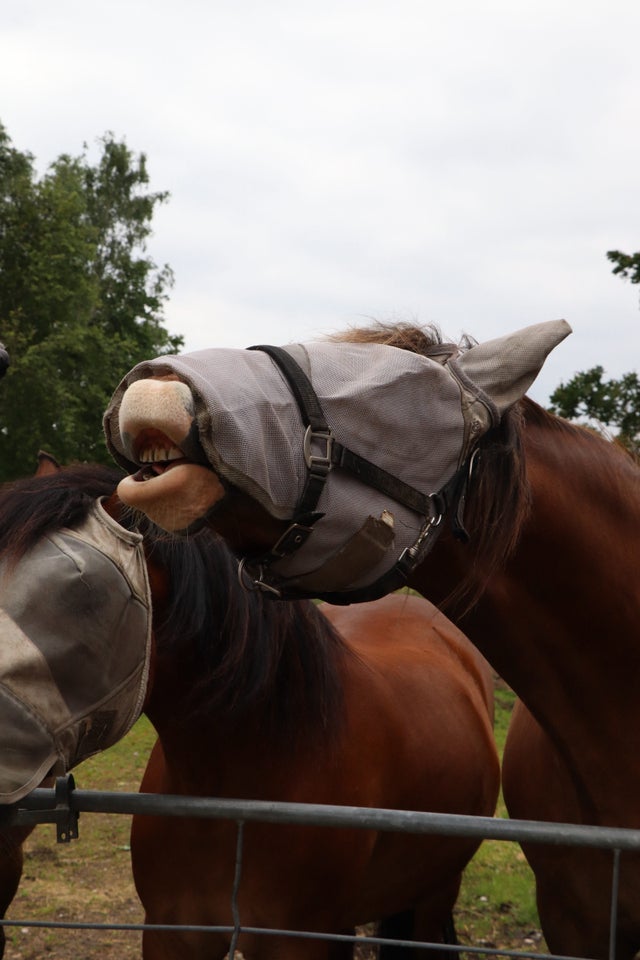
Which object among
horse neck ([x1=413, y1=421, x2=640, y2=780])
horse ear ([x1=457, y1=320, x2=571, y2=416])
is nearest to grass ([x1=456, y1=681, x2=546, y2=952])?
horse neck ([x1=413, y1=421, x2=640, y2=780])

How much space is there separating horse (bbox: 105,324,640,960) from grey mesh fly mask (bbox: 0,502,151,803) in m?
0.41

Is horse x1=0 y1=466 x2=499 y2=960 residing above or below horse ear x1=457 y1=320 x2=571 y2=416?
below

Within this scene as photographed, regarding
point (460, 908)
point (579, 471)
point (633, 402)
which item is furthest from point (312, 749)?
point (633, 402)

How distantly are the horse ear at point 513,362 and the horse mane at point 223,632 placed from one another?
794 millimetres

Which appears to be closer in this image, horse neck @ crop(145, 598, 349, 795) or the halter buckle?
the halter buckle

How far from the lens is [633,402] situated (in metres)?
10.3

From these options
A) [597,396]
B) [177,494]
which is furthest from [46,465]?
[597,396]

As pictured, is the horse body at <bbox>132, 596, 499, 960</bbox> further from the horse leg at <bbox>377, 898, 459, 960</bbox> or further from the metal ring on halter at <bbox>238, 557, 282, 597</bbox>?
the metal ring on halter at <bbox>238, 557, 282, 597</bbox>

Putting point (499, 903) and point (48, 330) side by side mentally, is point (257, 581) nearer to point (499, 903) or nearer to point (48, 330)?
point (499, 903)

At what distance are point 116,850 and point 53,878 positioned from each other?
1.65ft

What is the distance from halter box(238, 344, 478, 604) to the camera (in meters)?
1.46

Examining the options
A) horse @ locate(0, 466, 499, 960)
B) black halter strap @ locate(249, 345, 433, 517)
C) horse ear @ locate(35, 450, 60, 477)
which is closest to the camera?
black halter strap @ locate(249, 345, 433, 517)

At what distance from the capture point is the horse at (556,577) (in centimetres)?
164

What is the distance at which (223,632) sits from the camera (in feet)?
7.68
